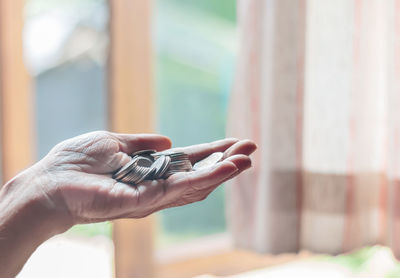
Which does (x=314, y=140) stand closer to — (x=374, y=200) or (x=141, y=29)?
(x=374, y=200)

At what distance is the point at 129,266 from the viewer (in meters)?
1.09

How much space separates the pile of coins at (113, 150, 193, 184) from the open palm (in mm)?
14

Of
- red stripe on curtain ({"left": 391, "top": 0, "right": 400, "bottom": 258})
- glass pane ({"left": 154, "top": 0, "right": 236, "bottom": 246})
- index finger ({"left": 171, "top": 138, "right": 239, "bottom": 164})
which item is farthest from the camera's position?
glass pane ({"left": 154, "top": 0, "right": 236, "bottom": 246})

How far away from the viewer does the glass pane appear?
1.24 meters

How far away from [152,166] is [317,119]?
48 centimetres

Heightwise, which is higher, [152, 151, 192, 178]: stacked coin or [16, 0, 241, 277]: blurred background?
[16, 0, 241, 277]: blurred background

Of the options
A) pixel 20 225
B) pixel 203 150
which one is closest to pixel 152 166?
pixel 203 150

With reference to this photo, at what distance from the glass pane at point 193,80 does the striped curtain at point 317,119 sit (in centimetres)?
22

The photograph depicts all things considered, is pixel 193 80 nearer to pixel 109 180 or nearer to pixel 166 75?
pixel 166 75

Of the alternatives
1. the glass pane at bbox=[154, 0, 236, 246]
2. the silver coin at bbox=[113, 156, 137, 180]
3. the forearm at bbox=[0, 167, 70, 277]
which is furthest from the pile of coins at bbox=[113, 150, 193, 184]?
the glass pane at bbox=[154, 0, 236, 246]

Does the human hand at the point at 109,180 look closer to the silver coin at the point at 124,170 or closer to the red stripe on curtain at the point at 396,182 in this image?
the silver coin at the point at 124,170

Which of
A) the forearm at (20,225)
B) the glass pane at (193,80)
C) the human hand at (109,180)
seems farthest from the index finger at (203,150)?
the glass pane at (193,80)

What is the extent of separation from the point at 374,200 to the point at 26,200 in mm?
786

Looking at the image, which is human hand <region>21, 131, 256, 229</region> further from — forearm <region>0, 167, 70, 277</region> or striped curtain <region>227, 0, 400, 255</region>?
striped curtain <region>227, 0, 400, 255</region>
